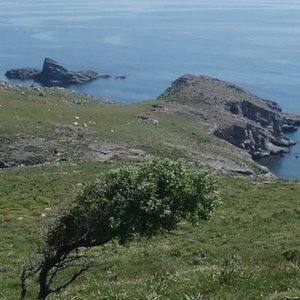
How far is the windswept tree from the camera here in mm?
16938

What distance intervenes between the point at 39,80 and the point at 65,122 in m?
109

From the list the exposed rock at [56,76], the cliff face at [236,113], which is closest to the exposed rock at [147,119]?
the cliff face at [236,113]

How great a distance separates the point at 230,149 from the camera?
9519 centimetres

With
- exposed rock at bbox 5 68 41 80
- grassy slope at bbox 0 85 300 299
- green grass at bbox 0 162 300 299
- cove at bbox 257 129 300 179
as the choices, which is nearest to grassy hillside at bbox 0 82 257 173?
grassy slope at bbox 0 85 300 299

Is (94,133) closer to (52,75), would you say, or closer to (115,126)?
(115,126)

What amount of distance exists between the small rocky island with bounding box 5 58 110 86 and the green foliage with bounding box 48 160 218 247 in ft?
540

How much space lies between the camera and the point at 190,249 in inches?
1030

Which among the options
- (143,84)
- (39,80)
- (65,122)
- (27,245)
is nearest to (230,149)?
(65,122)

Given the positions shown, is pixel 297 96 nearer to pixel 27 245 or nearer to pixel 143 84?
pixel 143 84

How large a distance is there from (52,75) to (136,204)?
171249mm

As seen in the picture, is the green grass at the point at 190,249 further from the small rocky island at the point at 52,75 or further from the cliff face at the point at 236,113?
the small rocky island at the point at 52,75

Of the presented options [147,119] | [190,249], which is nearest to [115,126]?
[147,119]

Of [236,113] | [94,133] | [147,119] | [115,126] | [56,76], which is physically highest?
[94,133]

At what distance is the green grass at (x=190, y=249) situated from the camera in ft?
42.8
